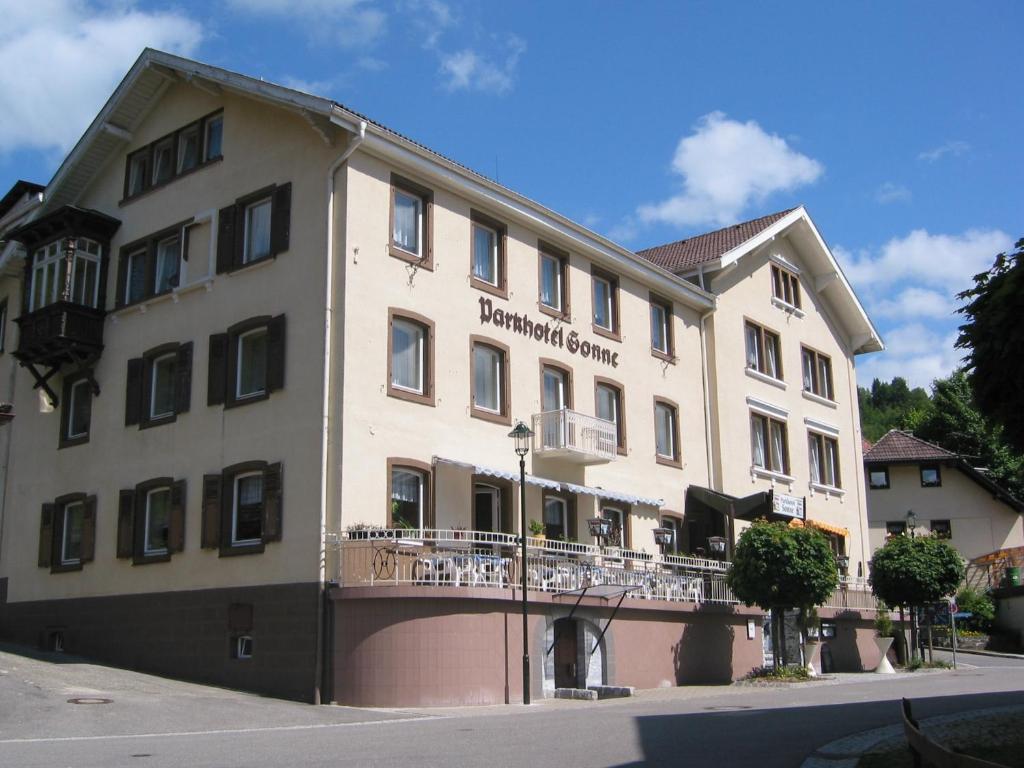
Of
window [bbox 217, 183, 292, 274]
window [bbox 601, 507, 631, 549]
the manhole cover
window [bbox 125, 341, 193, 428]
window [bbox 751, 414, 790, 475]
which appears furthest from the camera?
window [bbox 751, 414, 790, 475]

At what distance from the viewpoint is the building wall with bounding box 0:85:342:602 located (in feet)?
75.2

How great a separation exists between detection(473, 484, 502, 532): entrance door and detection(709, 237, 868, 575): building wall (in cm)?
925

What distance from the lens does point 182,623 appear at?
78.3 ft

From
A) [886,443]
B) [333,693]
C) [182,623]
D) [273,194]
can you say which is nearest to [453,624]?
[333,693]

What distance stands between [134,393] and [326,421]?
6.50 metres

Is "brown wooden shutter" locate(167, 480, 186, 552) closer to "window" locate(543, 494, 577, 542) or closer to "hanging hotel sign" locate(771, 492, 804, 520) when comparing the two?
"window" locate(543, 494, 577, 542)

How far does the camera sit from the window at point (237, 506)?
23.1 metres

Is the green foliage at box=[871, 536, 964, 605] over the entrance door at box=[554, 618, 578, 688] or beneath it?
over

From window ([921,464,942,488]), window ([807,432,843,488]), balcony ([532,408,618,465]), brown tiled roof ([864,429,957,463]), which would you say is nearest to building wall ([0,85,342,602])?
balcony ([532,408,618,465])

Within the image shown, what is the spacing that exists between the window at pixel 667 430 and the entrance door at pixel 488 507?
6.53 m

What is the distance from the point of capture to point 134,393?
87.0 feet

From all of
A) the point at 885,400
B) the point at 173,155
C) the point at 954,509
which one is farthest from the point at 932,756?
the point at 885,400

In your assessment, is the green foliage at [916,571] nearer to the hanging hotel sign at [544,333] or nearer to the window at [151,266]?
the hanging hotel sign at [544,333]

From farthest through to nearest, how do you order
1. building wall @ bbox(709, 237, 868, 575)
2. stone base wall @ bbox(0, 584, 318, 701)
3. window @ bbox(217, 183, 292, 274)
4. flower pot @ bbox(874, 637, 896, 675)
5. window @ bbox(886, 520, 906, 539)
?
window @ bbox(886, 520, 906, 539)
building wall @ bbox(709, 237, 868, 575)
flower pot @ bbox(874, 637, 896, 675)
window @ bbox(217, 183, 292, 274)
stone base wall @ bbox(0, 584, 318, 701)
